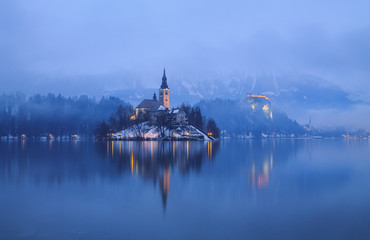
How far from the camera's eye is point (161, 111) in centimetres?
15425

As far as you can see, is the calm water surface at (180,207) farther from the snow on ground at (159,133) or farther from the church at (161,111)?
the church at (161,111)

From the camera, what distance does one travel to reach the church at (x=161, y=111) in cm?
14900

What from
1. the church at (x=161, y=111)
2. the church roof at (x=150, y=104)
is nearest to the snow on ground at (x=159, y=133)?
the church at (x=161, y=111)

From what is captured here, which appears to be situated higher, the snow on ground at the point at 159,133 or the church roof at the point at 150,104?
the church roof at the point at 150,104

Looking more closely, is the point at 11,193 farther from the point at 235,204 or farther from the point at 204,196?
the point at 235,204

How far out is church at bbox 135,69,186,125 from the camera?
14900 cm

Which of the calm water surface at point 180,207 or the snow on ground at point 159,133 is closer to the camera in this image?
the calm water surface at point 180,207

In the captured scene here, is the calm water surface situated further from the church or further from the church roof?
the church roof

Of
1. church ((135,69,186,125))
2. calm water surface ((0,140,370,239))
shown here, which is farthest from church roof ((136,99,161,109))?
calm water surface ((0,140,370,239))


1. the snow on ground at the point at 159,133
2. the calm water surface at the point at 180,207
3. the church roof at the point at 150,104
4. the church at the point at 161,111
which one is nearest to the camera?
the calm water surface at the point at 180,207

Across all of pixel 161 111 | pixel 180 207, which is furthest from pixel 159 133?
pixel 180 207

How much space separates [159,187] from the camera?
76.4ft

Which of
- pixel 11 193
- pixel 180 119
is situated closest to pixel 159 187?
pixel 11 193

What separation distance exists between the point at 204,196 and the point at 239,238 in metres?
8.11
